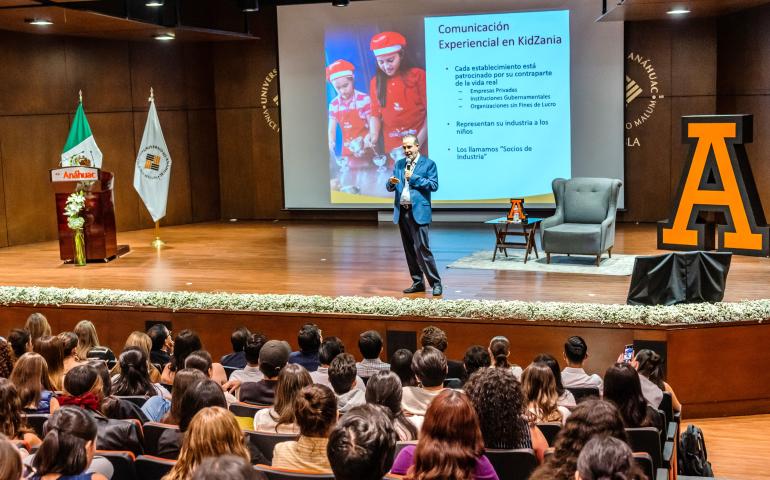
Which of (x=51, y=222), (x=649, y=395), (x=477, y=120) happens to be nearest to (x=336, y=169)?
(x=477, y=120)

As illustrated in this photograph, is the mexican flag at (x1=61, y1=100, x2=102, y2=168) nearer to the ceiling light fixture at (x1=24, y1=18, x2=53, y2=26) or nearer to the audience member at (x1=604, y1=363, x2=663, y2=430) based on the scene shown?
the ceiling light fixture at (x1=24, y1=18, x2=53, y2=26)

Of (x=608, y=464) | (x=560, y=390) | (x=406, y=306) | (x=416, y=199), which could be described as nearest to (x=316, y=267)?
(x=416, y=199)

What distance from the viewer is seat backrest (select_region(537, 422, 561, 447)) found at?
3949 mm

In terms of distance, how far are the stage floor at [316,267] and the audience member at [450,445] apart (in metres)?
4.44

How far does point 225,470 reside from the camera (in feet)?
6.73

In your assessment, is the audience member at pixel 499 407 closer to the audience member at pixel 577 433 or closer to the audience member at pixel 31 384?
the audience member at pixel 577 433

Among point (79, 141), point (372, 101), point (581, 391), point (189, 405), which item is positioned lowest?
point (581, 391)

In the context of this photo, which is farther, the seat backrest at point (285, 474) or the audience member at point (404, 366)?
the audience member at point (404, 366)

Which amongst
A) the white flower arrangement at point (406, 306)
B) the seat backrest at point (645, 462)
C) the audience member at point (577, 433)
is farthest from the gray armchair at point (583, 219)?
the audience member at point (577, 433)

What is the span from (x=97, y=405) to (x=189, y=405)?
0.65m

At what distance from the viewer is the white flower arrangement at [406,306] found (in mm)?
6508

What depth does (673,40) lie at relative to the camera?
38.5 ft

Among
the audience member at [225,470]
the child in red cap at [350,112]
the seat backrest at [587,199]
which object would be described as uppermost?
the child in red cap at [350,112]

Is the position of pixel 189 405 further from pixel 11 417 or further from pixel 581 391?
pixel 581 391
